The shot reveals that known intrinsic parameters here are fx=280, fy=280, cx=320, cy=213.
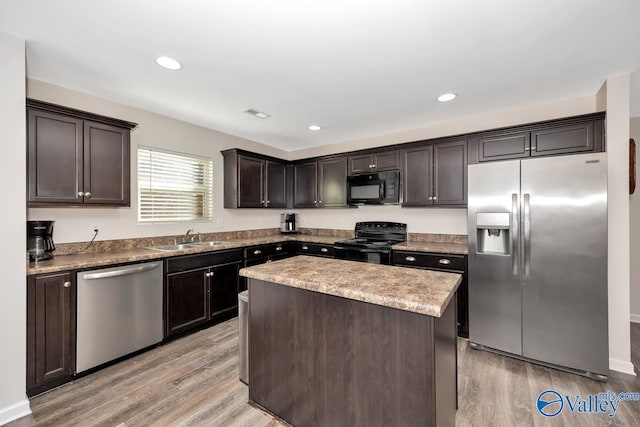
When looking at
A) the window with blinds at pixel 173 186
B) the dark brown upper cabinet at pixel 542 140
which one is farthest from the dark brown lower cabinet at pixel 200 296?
the dark brown upper cabinet at pixel 542 140

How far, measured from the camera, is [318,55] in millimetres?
2105

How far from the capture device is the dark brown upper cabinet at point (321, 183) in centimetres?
435

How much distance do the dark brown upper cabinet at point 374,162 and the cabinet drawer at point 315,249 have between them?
119cm

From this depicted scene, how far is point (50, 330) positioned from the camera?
6.93 ft

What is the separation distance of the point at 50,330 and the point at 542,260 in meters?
4.05

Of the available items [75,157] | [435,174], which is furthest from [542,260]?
[75,157]

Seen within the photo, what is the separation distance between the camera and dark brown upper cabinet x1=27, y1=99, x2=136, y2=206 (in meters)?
2.24

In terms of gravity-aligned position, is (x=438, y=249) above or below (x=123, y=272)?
above

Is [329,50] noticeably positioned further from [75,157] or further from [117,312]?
[117,312]

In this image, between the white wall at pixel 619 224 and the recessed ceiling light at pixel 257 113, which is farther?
the recessed ceiling light at pixel 257 113
